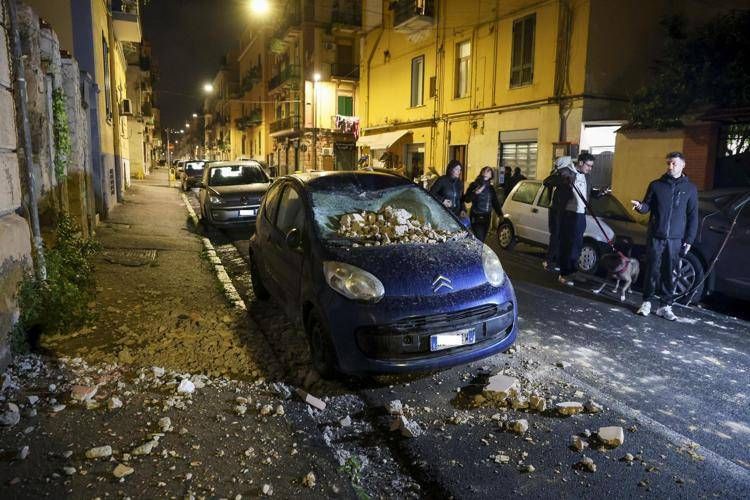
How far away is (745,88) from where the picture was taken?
452 inches

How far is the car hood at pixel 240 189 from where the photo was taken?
12125 millimetres

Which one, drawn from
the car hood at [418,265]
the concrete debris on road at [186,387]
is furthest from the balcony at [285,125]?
the concrete debris on road at [186,387]

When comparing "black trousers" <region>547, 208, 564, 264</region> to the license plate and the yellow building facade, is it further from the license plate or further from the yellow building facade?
the yellow building facade

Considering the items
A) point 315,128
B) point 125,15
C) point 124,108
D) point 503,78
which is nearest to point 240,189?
point 503,78

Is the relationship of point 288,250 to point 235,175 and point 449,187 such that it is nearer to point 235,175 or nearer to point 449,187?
point 449,187

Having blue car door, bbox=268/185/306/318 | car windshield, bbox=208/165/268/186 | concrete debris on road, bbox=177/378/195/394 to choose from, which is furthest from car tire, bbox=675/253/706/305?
car windshield, bbox=208/165/268/186

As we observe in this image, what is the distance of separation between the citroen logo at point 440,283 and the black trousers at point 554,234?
4694 mm

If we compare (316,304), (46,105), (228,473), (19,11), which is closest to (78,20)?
(46,105)

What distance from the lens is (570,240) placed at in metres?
7.94

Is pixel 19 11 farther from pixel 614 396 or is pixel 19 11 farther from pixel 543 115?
pixel 543 115

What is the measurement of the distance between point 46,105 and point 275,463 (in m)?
6.12

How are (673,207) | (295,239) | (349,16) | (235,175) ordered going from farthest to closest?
(349,16), (235,175), (673,207), (295,239)

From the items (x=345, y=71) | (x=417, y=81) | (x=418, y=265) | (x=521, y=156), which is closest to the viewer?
(x=418, y=265)

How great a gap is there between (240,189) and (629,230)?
8.17m
